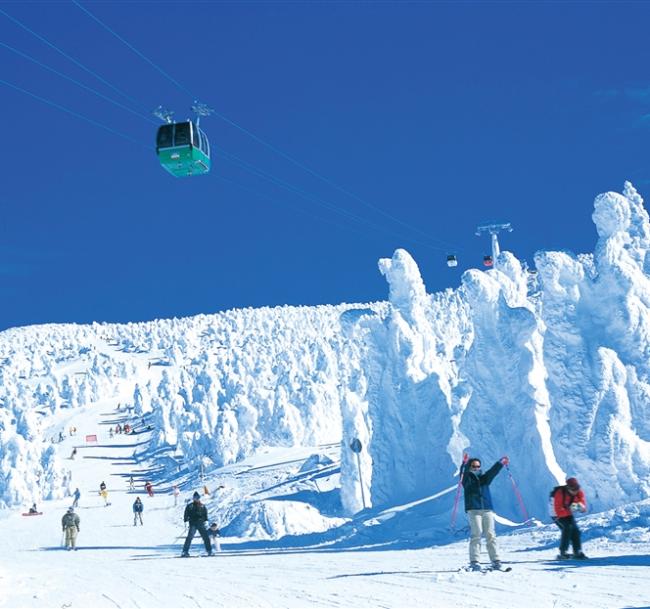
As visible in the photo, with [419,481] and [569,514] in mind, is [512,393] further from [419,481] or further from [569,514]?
[569,514]

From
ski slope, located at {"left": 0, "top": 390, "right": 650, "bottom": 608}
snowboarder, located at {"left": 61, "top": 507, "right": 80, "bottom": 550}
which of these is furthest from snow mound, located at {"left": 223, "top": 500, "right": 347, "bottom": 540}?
snowboarder, located at {"left": 61, "top": 507, "right": 80, "bottom": 550}

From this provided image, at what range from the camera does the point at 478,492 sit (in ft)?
35.8

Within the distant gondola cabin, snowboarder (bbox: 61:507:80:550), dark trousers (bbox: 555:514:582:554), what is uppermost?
the distant gondola cabin

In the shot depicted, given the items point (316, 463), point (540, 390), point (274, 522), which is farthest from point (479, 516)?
point (316, 463)

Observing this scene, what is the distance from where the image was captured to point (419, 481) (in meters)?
37.2

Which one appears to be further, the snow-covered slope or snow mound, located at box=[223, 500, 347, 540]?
snow mound, located at box=[223, 500, 347, 540]

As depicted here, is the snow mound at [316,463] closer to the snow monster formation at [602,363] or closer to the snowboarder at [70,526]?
the snow monster formation at [602,363]

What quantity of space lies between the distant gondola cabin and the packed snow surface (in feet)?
36.3

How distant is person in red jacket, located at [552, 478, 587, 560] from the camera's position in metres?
12.2

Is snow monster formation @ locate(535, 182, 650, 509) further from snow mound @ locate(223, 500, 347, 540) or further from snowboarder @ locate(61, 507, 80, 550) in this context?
snowboarder @ locate(61, 507, 80, 550)

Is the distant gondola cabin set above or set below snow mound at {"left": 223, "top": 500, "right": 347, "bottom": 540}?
above

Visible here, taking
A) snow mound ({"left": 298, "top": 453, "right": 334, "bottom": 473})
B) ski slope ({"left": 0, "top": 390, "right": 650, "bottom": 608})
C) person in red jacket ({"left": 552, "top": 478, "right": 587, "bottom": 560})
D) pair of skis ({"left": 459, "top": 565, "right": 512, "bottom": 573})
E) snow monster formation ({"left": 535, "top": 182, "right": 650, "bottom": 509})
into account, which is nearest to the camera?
ski slope ({"left": 0, "top": 390, "right": 650, "bottom": 608})

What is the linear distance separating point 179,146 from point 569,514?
15.0 metres

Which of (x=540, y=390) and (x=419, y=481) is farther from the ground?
(x=540, y=390)
